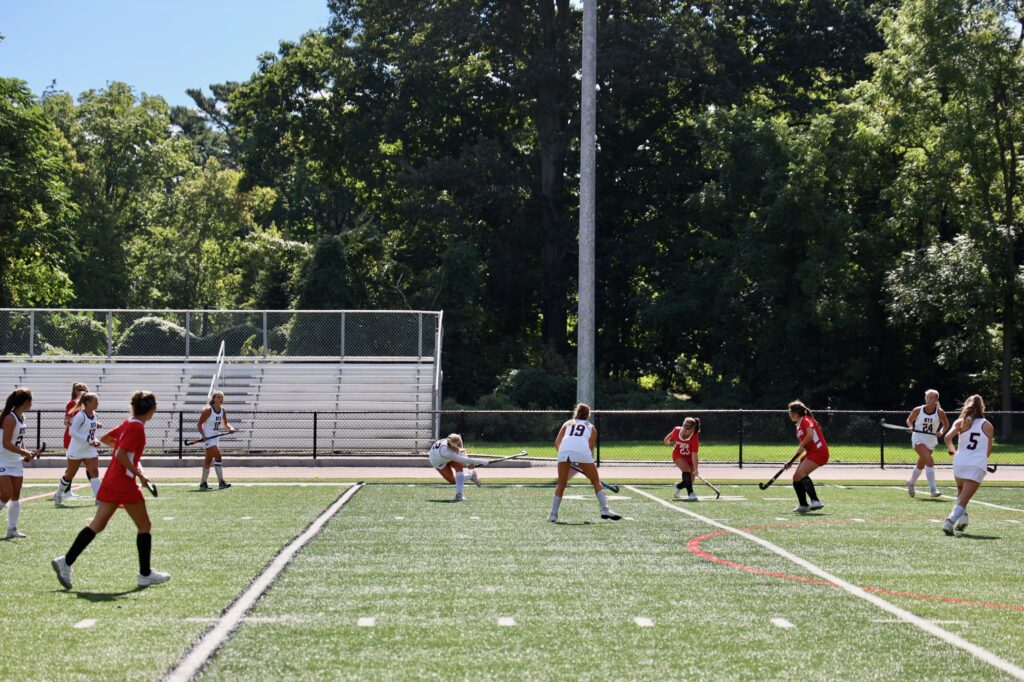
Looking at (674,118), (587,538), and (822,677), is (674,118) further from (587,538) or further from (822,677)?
(822,677)

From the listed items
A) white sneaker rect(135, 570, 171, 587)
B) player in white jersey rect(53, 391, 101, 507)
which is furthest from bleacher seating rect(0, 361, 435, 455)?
white sneaker rect(135, 570, 171, 587)

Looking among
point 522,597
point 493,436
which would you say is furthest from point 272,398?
point 522,597

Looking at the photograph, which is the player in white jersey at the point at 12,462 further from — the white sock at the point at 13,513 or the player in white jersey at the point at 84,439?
the player in white jersey at the point at 84,439

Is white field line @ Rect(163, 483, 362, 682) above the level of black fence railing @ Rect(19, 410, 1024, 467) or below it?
below

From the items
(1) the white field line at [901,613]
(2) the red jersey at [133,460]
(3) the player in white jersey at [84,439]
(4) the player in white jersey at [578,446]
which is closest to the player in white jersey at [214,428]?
(3) the player in white jersey at [84,439]

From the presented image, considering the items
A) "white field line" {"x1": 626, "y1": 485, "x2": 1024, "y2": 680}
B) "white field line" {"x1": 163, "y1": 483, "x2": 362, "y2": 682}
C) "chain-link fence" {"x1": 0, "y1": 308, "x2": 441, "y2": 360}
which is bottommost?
"white field line" {"x1": 163, "y1": 483, "x2": 362, "y2": 682}

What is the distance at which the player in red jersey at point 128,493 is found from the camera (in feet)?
34.2

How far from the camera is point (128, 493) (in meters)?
10.6

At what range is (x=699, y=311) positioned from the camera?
4697 centimetres

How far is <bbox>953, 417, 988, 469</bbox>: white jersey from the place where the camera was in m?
14.6

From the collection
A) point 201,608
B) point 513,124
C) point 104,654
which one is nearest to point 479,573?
point 201,608

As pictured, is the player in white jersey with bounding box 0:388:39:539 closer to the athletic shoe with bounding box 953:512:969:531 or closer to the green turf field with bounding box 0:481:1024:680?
the green turf field with bounding box 0:481:1024:680

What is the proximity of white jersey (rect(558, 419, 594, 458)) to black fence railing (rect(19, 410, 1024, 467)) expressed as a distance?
11932 mm

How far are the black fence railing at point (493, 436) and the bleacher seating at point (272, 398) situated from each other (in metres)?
0.04
